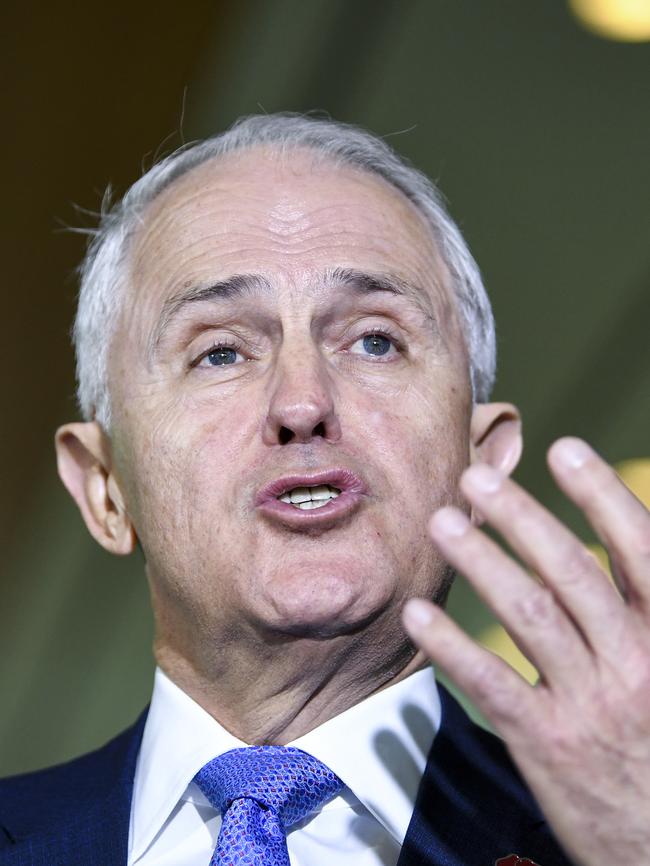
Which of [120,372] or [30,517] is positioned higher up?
[120,372]

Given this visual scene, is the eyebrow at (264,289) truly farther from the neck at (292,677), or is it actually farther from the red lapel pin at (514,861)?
the red lapel pin at (514,861)

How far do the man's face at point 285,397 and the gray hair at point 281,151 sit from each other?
51mm

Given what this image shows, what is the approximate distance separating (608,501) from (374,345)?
0.76 metres

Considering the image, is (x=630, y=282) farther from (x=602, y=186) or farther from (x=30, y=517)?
(x=30, y=517)

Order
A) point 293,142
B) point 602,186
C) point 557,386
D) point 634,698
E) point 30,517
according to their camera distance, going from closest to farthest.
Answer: point 634,698
point 293,142
point 602,186
point 557,386
point 30,517

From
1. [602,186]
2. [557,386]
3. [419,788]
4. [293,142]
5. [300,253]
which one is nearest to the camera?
[419,788]

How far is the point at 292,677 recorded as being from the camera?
1709mm

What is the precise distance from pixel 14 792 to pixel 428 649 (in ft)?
3.74

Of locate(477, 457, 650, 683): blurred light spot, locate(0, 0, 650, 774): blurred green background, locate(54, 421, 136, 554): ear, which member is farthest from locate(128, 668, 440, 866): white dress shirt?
locate(0, 0, 650, 774): blurred green background

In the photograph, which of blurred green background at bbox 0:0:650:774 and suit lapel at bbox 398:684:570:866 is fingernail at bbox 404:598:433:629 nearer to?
suit lapel at bbox 398:684:570:866

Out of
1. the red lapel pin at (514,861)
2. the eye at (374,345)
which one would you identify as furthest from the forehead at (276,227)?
the red lapel pin at (514,861)

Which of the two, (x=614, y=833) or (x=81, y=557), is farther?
(x=81, y=557)

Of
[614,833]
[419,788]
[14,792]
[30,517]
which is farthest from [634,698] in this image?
[30,517]

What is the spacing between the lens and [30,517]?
3977 millimetres
